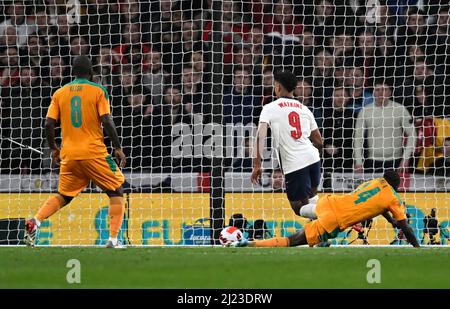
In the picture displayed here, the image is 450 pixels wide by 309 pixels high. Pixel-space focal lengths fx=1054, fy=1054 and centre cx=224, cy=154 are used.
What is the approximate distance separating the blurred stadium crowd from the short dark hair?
300 centimetres

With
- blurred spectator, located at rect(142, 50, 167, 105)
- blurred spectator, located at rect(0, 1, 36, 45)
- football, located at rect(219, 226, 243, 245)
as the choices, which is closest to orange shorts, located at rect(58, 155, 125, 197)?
football, located at rect(219, 226, 243, 245)

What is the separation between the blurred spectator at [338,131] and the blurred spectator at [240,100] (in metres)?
0.94

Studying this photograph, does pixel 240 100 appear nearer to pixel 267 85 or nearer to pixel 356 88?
pixel 267 85

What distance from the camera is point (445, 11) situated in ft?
47.1

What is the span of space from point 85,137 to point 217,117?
127 inches

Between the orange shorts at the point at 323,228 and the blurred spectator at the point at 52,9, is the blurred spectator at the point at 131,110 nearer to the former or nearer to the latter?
the blurred spectator at the point at 52,9

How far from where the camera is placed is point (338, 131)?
13688mm

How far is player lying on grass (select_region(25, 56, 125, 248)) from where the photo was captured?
9.62 m

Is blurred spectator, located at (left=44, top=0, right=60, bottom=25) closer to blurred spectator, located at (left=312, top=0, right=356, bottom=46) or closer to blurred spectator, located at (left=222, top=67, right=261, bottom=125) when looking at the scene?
blurred spectator, located at (left=222, top=67, right=261, bottom=125)

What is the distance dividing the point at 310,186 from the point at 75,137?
231cm

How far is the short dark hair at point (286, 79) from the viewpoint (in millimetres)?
10117

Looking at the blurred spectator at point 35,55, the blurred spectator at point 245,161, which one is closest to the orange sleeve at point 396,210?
the blurred spectator at point 245,161
